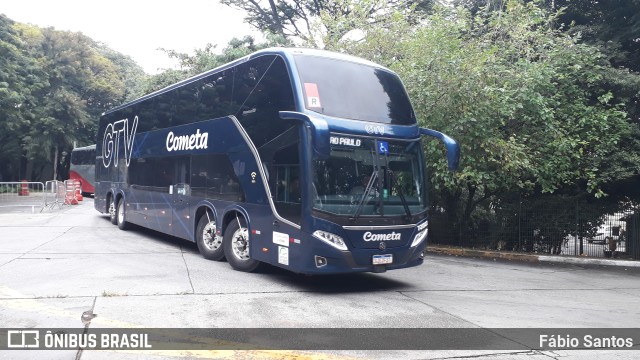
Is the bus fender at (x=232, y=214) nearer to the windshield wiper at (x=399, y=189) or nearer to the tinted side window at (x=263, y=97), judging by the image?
the tinted side window at (x=263, y=97)

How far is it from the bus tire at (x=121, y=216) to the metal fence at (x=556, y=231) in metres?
10.1

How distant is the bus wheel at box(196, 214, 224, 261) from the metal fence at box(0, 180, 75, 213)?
1537 cm

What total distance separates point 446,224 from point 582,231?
3682 mm

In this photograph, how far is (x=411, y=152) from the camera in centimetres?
891

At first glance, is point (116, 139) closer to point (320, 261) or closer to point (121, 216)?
point (121, 216)

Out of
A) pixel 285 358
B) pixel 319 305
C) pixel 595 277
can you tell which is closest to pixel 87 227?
pixel 319 305

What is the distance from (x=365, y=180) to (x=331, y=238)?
1060 millimetres

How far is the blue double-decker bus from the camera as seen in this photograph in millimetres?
7965

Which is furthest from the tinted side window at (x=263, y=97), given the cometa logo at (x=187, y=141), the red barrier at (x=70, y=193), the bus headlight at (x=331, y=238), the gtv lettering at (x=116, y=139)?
the red barrier at (x=70, y=193)

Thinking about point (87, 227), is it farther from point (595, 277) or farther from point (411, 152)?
point (595, 277)

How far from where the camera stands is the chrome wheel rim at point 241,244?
9773mm

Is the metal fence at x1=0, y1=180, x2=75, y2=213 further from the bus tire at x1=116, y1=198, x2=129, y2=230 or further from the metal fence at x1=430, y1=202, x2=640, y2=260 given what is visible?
the metal fence at x1=430, y1=202, x2=640, y2=260

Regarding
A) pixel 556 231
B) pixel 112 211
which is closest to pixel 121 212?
pixel 112 211

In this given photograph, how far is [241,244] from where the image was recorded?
9961 mm
